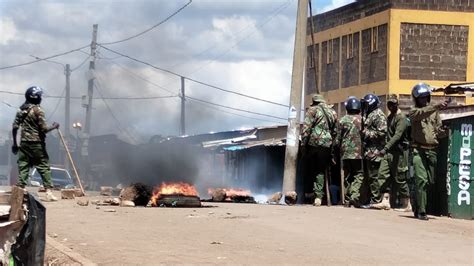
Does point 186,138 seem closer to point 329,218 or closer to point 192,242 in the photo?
point 329,218

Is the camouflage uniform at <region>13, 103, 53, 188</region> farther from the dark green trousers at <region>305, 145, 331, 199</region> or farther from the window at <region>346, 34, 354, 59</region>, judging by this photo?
the window at <region>346, 34, 354, 59</region>

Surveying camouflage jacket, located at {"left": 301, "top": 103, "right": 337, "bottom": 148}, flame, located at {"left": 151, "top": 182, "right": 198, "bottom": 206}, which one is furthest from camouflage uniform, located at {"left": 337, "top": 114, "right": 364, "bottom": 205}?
flame, located at {"left": 151, "top": 182, "right": 198, "bottom": 206}

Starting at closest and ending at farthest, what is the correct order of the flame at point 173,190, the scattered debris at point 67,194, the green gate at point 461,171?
the green gate at point 461,171 → the flame at point 173,190 → the scattered debris at point 67,194

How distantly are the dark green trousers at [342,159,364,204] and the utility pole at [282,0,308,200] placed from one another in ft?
6.64

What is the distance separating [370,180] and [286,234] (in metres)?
4.23

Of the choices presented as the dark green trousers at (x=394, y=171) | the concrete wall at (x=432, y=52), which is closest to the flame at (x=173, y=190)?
the dark green trousers at (x=394, y=171)

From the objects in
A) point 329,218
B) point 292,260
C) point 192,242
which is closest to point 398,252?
point 292,260

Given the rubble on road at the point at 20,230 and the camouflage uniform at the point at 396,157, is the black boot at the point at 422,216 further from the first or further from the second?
the rubble on road at the point at 20,230

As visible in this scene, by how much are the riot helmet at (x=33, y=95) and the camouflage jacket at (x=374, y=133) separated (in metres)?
5.50

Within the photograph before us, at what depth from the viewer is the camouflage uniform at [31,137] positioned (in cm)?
1366

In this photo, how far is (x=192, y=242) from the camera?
8.25 meters

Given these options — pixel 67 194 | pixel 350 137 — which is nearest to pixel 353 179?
pixel 350 137

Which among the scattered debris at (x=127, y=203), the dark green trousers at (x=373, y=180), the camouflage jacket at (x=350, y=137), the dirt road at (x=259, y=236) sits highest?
the camouflage jacket at (x=350, y=137)

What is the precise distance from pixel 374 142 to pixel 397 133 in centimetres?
96
